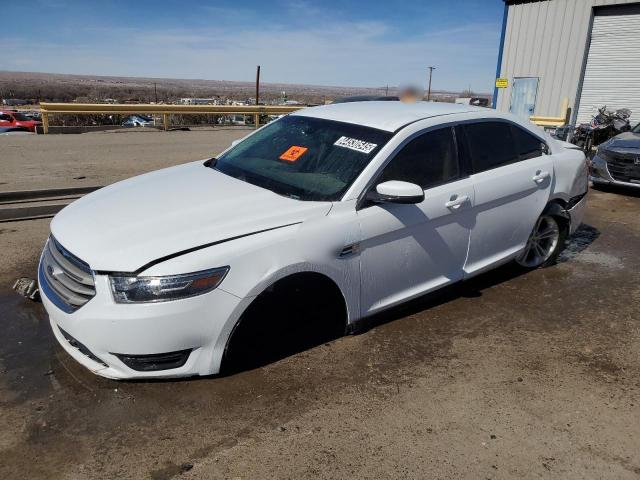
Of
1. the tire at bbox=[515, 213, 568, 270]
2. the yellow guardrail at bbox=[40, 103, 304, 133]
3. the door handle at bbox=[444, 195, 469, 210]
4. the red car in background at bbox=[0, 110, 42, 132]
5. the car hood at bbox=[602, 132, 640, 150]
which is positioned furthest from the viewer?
the red car in background at bbox=[0, 110, 42, 132]

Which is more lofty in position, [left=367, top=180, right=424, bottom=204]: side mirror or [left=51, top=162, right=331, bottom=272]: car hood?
[left=367, top=180, right=424, bottom=204]: side mirror

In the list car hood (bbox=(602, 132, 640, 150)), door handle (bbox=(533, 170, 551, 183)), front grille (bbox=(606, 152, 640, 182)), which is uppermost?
car hood (bbox=(602, 132, 640, 150))

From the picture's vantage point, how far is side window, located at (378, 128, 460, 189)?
11.4ft

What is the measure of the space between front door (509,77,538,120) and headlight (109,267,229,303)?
15.8m

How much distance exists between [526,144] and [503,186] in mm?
693

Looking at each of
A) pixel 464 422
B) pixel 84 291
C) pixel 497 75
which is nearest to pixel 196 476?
pixel 84 291

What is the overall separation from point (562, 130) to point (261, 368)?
11344 mm

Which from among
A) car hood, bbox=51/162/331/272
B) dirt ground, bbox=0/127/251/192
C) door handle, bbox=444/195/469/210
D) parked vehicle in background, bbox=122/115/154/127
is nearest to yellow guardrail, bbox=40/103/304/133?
dirt ground, bbox=0/127/251/192

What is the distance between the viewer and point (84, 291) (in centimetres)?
269

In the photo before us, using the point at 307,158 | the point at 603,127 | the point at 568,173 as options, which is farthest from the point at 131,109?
the point at 568,173

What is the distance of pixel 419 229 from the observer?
11.5ft

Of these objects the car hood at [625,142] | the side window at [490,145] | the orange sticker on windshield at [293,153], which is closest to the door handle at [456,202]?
the side window at [490,145]

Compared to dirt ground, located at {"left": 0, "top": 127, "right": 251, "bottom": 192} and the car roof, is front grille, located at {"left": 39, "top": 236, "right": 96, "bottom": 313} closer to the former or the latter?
the car roof

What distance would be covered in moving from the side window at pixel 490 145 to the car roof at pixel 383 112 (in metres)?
0.19
